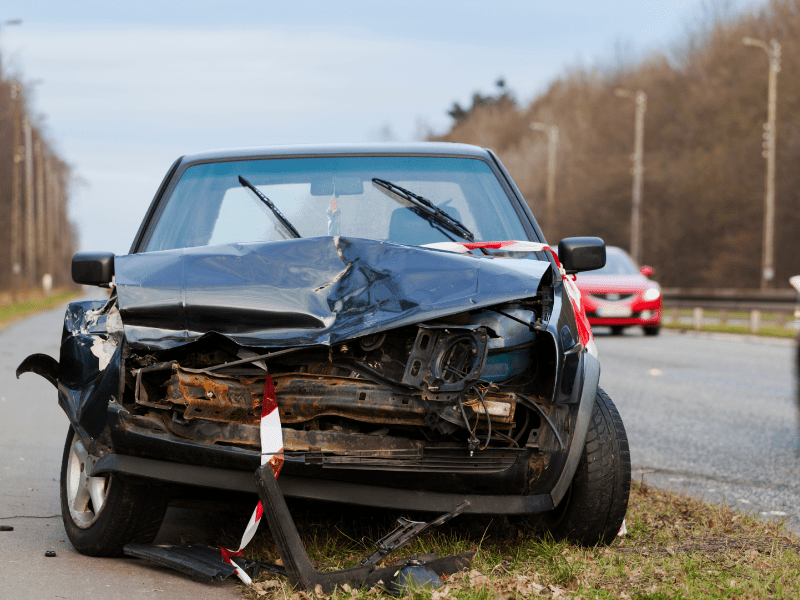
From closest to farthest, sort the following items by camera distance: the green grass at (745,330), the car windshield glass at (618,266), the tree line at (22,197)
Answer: the car windshield glass at (618,266)
the green grass at (745,330)
the tree line at (22,197)

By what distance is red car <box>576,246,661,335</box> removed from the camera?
19.7m

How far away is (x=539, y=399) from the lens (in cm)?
356

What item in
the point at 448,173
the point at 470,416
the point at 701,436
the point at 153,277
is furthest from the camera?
the point at 701,436

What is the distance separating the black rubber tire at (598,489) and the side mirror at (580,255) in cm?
81

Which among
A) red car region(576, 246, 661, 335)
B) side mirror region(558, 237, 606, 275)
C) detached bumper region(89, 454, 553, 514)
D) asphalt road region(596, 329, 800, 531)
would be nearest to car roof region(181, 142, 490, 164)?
side mirror region(558, 237, 606, 275)

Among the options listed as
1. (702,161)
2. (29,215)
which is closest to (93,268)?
(702,161)

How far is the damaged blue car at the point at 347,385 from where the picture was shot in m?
3.42

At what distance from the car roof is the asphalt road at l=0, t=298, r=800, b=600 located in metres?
1.80

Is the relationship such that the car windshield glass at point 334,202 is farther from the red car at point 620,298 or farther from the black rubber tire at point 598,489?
the red car at point 620,298

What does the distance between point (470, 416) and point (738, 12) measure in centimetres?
4974

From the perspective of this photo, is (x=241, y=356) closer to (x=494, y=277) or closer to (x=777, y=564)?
(x=494, y=277)

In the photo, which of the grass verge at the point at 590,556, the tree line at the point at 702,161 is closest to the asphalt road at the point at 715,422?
the grass verge at the point at 590,556

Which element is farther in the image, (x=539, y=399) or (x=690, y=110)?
(x=690, y=110)

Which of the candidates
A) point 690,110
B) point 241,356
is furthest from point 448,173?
Result: point 690,110
